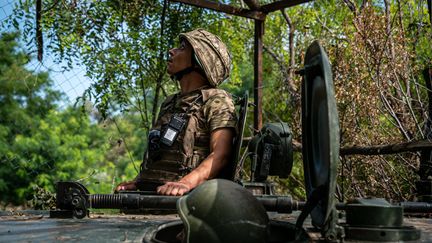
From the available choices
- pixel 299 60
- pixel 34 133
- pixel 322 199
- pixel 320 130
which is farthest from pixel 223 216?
pixel 34 133

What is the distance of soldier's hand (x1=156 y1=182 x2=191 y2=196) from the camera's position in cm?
295

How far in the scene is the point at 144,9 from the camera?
9.04 m

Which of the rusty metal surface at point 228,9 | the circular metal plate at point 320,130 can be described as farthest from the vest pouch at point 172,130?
the rusty metal surface at point 228,9

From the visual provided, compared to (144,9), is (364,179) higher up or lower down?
lower down

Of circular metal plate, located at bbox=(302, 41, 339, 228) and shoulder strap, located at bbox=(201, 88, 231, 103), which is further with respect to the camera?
shoulder strap, located at bbox=(201, 88, 231, 103)

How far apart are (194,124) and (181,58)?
0.51 metres

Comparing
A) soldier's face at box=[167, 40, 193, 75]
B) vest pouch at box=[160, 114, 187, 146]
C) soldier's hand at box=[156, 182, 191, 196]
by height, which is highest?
soldier's face at box=[167, 40, 193, 75]

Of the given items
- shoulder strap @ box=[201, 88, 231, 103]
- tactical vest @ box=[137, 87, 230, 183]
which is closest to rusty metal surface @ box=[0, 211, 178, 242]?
tactical vest @ box=[137, 87, 230, 183]

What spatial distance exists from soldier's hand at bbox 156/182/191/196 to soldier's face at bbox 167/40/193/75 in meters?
1.03

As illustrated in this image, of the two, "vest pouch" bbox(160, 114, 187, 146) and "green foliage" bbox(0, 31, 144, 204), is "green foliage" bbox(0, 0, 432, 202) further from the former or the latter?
"green foliage" bbox(0, 31, 144, 204)

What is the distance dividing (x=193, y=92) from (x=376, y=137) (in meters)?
3.58

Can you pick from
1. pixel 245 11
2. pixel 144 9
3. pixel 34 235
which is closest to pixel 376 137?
pixel 245 11

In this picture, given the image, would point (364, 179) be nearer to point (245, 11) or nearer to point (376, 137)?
point (376, 137)

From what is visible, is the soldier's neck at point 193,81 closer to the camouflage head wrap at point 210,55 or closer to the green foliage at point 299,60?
the camouflage head wrap at point 210,55
